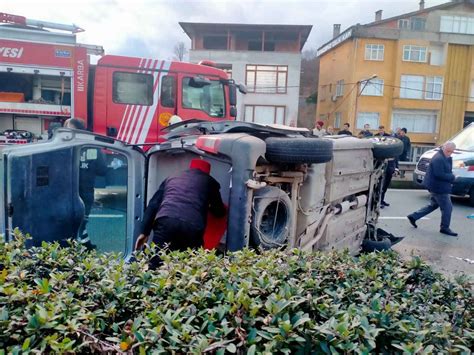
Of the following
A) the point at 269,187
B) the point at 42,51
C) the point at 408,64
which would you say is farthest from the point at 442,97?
the point at 269,187

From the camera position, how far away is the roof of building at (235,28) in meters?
31.8

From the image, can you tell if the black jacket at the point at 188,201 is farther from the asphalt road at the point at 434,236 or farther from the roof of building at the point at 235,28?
the roof of building at the point at 235,28

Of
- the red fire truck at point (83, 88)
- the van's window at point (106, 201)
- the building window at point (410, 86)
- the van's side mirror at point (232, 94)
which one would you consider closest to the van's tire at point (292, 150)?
the van's window at point (106, 201)

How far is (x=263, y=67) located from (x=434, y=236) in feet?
84.1

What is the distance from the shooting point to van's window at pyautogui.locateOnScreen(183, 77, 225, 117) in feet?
29.0

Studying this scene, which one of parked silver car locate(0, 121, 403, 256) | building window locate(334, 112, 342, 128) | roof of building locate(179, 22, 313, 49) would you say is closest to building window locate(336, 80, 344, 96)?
building window locate(334, 112, 342, 128)

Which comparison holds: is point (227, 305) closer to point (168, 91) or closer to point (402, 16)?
point (168, 91)

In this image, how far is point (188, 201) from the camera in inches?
136

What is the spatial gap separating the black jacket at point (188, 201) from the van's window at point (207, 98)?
18.0ft

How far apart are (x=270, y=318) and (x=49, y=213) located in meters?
2.43

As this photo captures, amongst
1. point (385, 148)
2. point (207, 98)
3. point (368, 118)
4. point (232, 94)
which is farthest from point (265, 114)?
point (385, 148)

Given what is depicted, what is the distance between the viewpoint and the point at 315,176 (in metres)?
4.10

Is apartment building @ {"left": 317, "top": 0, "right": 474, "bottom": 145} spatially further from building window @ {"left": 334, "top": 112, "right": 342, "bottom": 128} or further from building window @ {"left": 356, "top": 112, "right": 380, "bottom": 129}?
building window @ {"left": 334, "top": 112, "right": 342, "bottom": 128}

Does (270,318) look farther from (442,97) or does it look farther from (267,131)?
(442,97)
